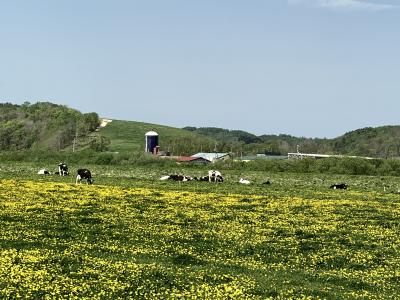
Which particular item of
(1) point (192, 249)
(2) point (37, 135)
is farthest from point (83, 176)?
(2) point (37, 135)

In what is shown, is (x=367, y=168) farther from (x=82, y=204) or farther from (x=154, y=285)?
(x=154, y=285)

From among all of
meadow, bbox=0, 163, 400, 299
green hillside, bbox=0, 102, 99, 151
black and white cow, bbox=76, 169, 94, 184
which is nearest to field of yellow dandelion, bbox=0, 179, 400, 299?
meadow, bbox=0, 163, 400, 299

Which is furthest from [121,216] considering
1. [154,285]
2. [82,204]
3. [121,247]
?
[154,285]

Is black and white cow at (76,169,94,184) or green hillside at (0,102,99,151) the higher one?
green hillside at (0,102,99,151)

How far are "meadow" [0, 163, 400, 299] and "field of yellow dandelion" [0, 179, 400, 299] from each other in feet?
0.15

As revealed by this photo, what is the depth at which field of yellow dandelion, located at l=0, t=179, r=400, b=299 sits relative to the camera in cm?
1443

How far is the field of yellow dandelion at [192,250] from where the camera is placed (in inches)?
568

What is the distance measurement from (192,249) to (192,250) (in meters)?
0.17

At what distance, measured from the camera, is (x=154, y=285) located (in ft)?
47.7

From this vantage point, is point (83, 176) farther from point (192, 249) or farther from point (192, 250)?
point (192, 250)

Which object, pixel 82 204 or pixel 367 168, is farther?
pixel 367 168

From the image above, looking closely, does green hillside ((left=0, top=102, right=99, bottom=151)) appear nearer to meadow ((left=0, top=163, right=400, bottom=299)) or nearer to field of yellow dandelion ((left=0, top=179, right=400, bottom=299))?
meadow ((left=0, top=163, right=400, bottom=299))

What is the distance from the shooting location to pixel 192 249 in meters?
19.6

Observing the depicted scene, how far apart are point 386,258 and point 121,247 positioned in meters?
9.56
